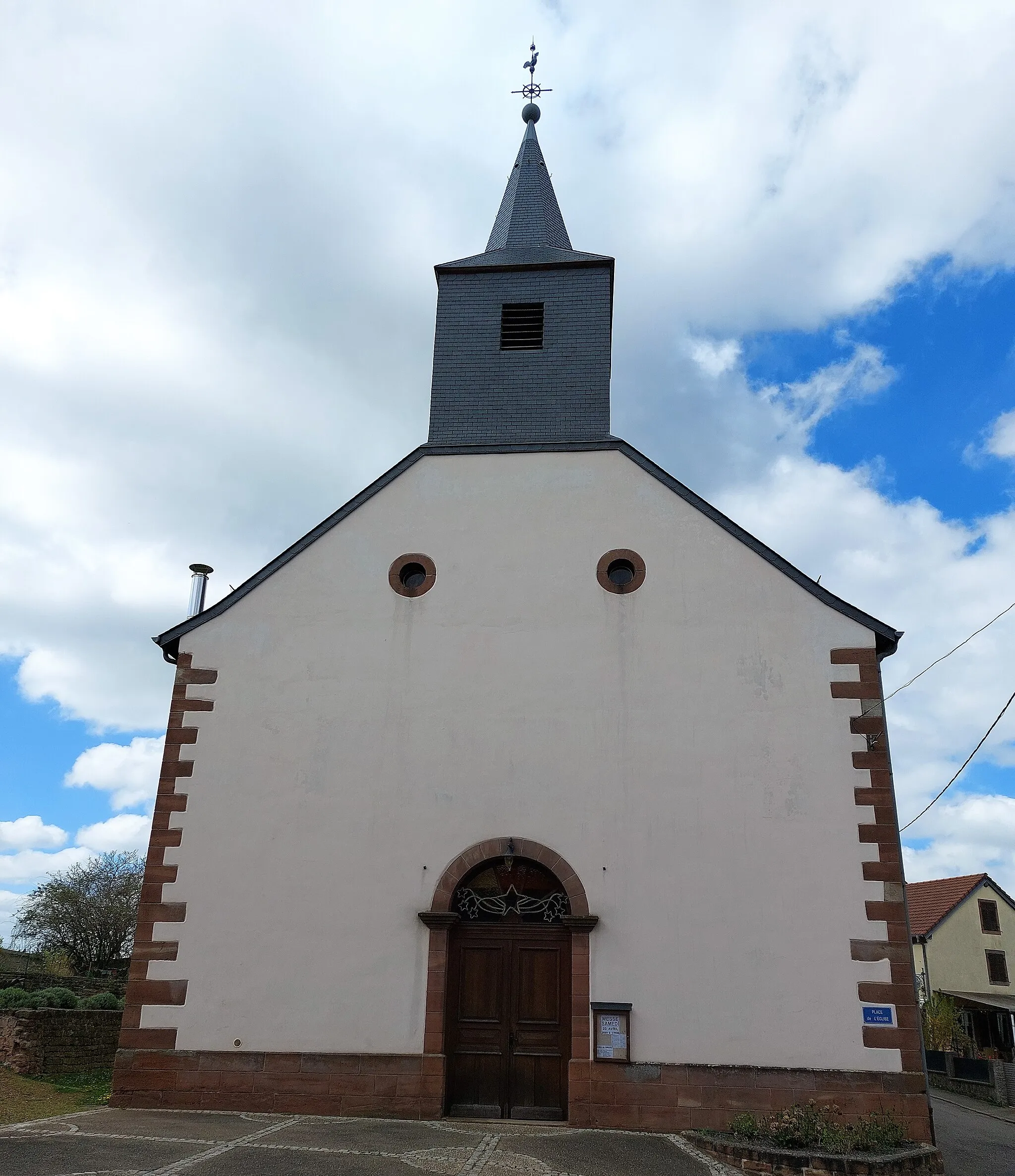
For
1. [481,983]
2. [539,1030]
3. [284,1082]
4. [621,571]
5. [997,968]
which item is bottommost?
[284,1082]

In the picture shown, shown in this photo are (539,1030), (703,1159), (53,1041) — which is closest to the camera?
(703,1159)

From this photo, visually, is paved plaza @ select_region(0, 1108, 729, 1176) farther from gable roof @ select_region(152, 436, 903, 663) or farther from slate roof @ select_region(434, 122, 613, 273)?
slate roof @ select_region(434, 122, 613, 273)

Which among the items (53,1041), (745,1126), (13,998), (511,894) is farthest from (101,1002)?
(745,1126)

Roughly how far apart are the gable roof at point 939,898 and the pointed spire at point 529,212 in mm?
24644

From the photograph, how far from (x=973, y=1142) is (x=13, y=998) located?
1359 cm

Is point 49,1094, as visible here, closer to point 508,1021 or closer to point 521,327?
point 508,1021

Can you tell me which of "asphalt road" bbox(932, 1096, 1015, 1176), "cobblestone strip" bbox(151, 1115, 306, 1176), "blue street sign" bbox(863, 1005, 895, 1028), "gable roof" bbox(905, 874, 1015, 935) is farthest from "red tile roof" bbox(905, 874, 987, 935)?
"cobblestone strip" bbox(151, 1115, 306, 1176)

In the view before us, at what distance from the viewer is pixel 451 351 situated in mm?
13711

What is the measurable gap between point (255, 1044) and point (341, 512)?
5902mm

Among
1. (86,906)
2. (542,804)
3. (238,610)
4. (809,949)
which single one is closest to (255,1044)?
(542,804)

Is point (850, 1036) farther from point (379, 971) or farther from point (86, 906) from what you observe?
point (86, 906)

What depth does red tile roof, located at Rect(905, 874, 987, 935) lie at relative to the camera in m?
31.2

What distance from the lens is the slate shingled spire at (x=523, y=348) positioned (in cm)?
1288

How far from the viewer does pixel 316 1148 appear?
786 centimetres
